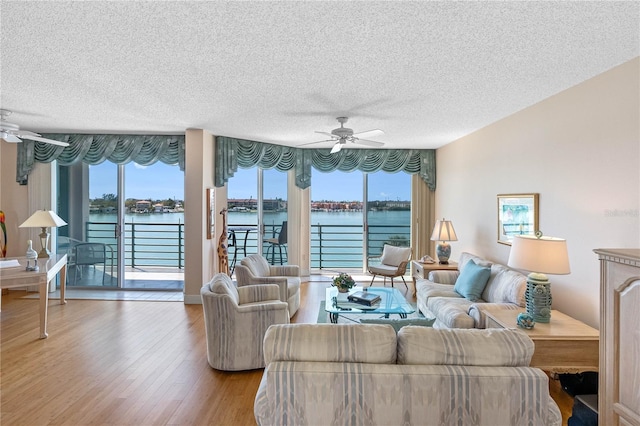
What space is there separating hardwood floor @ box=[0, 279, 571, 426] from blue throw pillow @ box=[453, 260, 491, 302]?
1.35 meters

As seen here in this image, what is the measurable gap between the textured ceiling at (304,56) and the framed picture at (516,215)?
99 cm

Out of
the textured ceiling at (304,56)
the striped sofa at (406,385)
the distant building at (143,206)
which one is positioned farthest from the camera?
the distant building at (143,206)

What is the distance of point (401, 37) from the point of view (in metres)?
2.09

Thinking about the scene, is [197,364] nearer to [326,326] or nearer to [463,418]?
[326,326]

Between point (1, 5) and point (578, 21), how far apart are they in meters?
3.12

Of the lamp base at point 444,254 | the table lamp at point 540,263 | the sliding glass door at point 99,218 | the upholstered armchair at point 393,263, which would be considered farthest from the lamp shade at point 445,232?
the sliding glass door at point 99,218

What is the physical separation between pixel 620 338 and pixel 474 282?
231 centimetres

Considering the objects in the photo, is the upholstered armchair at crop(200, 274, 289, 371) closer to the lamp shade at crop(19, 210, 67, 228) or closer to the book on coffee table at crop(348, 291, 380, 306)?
the book on coffee table at crop(348, 291, 380, 306)

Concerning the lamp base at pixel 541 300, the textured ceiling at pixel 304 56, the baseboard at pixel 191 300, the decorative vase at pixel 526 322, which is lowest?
the baseboard at pixel 191 300

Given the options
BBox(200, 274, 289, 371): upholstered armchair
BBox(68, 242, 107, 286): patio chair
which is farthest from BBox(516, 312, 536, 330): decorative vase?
BBox(68, 242, 107, 286): patio chair

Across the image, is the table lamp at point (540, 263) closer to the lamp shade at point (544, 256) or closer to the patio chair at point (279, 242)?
the lamp shade at point (544, 256)

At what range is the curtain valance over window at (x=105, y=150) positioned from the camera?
5.25 m

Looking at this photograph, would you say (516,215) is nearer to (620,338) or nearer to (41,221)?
(620,338)

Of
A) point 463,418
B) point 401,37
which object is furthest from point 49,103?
point 463,418
